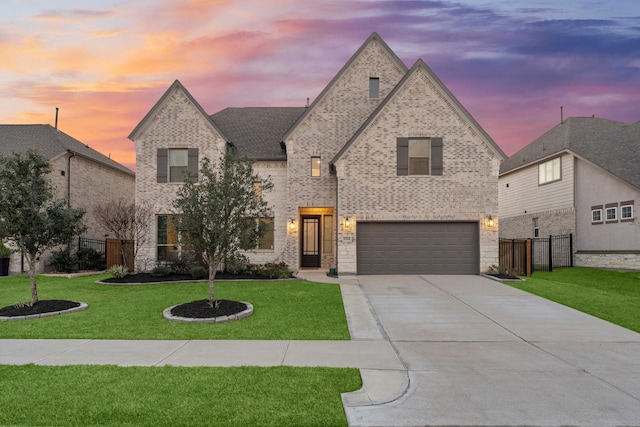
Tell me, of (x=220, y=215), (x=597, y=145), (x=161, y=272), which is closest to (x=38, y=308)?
(x=220, y=215)

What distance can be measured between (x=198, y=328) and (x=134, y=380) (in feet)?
10.7

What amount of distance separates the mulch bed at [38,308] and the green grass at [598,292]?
14243 millimetres

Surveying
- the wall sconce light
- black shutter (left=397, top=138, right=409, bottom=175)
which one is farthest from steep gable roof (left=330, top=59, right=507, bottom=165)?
the wall sconce light

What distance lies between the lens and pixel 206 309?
978 centimetres

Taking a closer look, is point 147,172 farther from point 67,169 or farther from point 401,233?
point 401,233

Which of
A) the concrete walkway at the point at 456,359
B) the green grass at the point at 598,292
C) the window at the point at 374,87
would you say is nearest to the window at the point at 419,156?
the window at the point at 374,87

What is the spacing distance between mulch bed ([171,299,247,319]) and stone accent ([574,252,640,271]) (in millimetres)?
19485

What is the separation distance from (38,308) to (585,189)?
25.6 meters

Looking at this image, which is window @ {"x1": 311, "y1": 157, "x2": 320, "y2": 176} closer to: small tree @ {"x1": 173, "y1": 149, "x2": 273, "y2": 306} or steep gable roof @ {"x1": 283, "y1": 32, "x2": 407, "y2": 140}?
steep gable roof @ {"x1": 283, "y1": 32, "x2": 407, "y2": 140}

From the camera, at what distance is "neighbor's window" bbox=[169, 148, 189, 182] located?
766 inches

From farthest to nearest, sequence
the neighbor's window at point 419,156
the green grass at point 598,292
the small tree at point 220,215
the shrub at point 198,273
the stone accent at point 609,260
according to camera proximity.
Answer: the stone accent at point 609,260 < the neighbor's window at point 419,156 < the shrub at point 198,273 < the green grass at point 598,292 < the small tree at point 220,215

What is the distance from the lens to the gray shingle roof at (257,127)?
66.7 ft

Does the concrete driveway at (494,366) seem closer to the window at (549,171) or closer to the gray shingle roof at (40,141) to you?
the window at (549,171)

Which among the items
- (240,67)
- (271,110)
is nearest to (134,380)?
(240,67)
